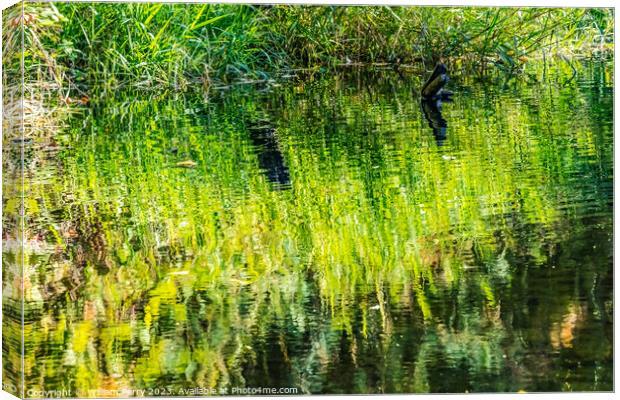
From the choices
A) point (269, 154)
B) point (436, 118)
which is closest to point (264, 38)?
point (269, 154)


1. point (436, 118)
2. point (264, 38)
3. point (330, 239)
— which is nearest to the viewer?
point (330, 239)

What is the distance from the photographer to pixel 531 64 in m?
5.41

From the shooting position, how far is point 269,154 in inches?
205

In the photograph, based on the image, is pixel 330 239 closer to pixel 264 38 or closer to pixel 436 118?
pixel 436 118

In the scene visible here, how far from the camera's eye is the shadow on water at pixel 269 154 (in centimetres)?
517

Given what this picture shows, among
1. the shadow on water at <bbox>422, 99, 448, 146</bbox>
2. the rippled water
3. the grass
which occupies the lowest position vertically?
the rippled water

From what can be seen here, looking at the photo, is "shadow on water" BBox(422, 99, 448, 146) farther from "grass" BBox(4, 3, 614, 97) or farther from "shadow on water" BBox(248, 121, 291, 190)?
"shadow on water" BBox(248, 121, 291, 190)

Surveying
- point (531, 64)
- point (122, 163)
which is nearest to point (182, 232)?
point (122, 163)

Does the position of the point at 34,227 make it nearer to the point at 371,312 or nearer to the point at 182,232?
the point at 182,232

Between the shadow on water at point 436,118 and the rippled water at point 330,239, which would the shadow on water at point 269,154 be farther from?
the shadow on water at point 436,118

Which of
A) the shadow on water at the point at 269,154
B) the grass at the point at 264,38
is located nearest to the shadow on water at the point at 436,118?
the grass at the point at 264,38

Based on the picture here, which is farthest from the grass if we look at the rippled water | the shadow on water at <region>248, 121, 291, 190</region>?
the shadow on water at <region>248, 121, 291, 190</region>

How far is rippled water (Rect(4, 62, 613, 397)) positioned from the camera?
4715 mm

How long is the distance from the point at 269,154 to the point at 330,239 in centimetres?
45
